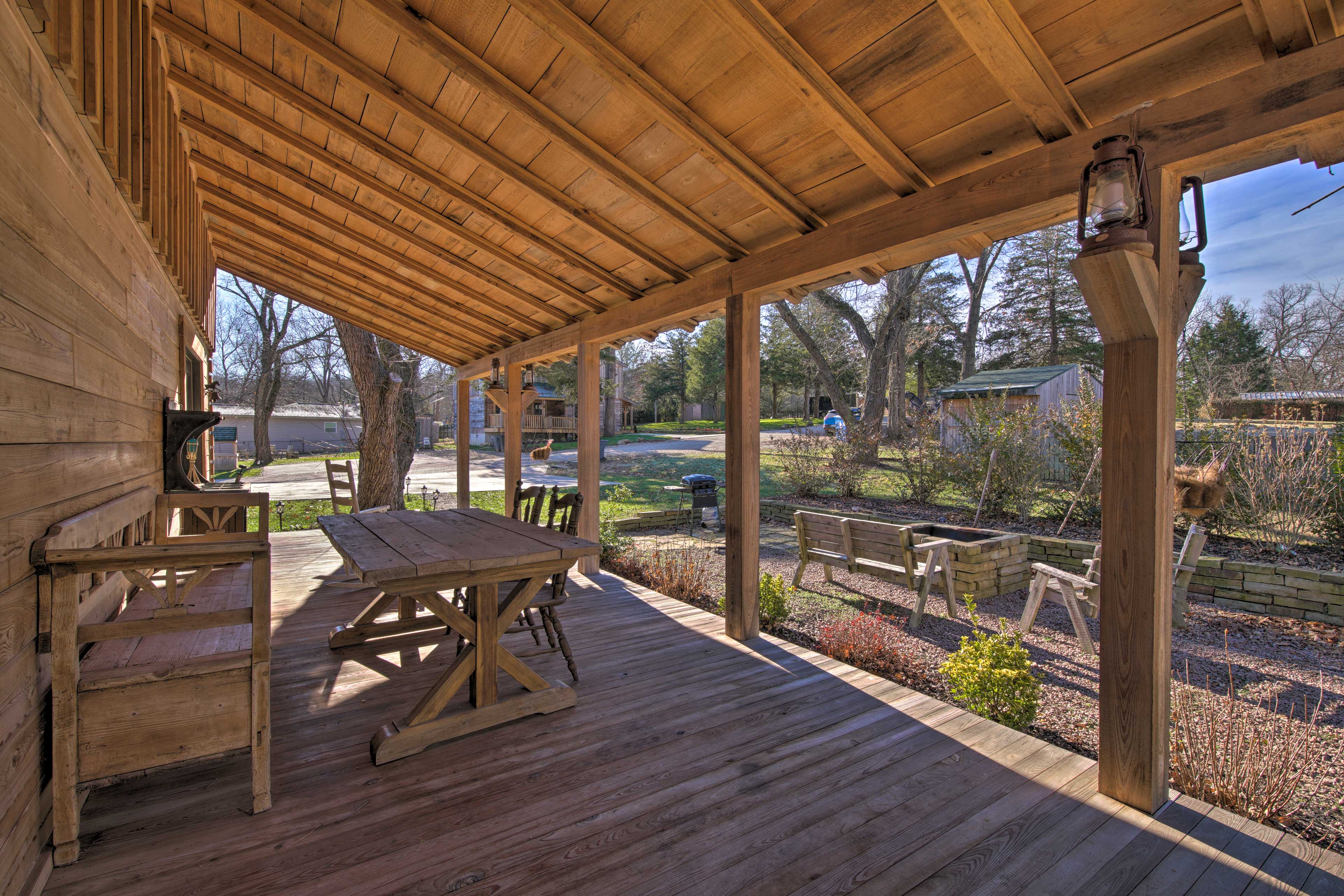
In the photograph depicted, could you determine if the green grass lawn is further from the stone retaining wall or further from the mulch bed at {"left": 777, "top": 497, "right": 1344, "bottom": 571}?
the stone retaining wall

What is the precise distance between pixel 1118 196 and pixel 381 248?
4705mm

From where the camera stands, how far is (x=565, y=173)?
10.5ft

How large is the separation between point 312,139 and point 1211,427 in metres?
8.60

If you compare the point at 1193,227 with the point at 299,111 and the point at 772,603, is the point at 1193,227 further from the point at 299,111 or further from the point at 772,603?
the point at 299,111

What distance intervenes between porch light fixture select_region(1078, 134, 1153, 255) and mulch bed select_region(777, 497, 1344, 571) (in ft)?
12.5

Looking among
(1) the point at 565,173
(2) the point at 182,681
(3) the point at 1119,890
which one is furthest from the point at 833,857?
(1) the point at 565,173

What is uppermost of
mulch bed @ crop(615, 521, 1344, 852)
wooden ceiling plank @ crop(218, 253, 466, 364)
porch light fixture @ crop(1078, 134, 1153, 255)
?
wooden ceiling plank @ crop(218, 253, 466, 364)

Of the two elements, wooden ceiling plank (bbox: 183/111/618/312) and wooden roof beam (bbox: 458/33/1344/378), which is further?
wooden ceiling plank (bbox: 183/111/618/312)

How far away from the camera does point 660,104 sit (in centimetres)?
243

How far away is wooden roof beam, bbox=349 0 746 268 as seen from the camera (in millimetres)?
2279

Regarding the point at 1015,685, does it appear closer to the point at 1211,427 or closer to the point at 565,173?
the point at 565,173

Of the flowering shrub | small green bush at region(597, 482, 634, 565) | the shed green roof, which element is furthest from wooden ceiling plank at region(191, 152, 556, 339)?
the shed green roof

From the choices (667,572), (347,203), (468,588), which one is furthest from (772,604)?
(347,203)

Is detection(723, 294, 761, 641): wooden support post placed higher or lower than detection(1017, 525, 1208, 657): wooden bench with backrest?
higher
